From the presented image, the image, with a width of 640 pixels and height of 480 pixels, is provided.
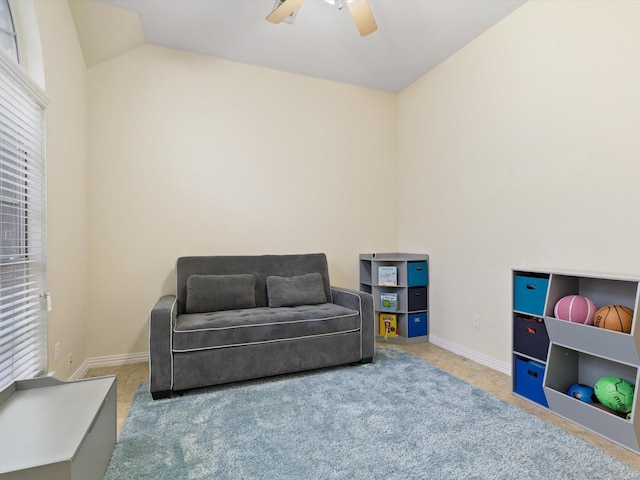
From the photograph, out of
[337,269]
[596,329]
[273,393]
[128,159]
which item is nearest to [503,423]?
[596,329]

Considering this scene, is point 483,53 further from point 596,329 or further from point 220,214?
point 220,214

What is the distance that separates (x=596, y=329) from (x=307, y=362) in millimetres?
1922

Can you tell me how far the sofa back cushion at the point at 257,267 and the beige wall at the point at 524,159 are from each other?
1.28 metres

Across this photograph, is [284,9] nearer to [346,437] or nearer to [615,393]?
[346,437]

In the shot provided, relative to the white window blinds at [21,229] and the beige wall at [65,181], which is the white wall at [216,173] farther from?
the white window blinds at [21,229]

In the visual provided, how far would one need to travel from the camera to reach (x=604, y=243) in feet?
7.17

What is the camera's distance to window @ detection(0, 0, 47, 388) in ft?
5.79

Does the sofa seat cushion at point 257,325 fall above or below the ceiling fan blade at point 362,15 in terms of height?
below

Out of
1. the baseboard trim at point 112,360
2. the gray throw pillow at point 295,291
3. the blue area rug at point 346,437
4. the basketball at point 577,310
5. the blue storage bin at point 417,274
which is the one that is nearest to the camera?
the blue area rug at point 346,437

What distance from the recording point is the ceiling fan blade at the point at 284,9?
7.27ft

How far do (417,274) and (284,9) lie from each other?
270 centimetres

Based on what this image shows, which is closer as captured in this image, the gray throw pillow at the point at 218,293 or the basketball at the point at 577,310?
the basketball at the point at 577,310

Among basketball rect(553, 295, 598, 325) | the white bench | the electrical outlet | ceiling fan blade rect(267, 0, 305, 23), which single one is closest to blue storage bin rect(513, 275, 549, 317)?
basketball rect(553, 295, 598, 325)

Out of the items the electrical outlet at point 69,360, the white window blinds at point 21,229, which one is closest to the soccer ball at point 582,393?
the white window blinds at point 21,229
